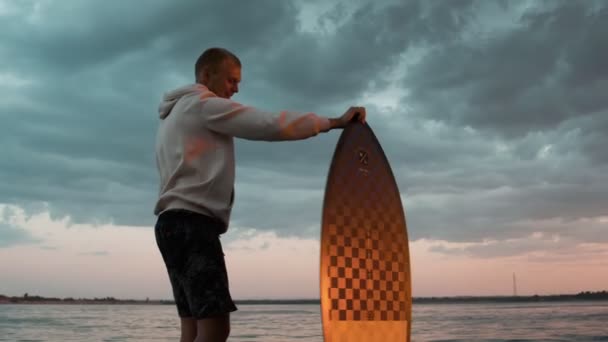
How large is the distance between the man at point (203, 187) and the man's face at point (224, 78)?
1.5 inches

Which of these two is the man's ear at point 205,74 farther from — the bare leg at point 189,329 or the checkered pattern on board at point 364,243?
the checkered pattern on board at point 364,243

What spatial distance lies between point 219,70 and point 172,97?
177 millimetres

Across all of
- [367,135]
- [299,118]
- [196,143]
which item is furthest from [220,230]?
[367,135]

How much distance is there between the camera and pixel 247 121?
1.85 meters

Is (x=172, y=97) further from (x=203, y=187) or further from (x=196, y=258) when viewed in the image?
(x=196, y=258)

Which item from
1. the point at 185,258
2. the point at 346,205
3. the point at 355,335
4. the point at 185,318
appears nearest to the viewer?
the point at 185,258

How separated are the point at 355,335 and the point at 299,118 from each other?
4.88 feet

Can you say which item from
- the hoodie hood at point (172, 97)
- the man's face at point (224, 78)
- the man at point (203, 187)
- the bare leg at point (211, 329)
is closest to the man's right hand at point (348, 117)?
the man at point (203, 187)

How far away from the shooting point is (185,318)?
203 cm

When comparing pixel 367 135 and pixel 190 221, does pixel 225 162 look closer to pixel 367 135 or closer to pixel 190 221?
pixel 190 221

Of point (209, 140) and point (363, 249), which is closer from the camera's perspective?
point (209, 140)

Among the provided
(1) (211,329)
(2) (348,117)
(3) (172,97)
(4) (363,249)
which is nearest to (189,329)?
(1) (211,329)

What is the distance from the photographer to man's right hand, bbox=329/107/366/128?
212 cm

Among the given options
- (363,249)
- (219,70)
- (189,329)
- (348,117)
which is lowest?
(189,329)
